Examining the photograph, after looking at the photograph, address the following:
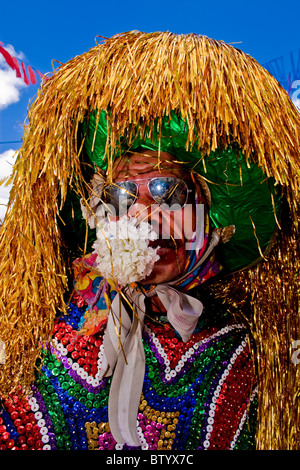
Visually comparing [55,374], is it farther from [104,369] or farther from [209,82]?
[209,82]

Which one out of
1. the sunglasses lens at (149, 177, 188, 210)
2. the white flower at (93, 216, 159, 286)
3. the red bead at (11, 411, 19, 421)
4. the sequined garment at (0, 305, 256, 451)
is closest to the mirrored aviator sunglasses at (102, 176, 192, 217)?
the sunglasses lens at (149, 177, 188, 210)

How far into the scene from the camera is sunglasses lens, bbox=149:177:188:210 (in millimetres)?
1796

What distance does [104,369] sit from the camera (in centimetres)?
168

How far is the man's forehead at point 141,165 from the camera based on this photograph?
5.95 feet

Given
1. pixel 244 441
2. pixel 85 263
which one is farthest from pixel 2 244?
pixel 244 441

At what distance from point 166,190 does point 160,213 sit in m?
0.09

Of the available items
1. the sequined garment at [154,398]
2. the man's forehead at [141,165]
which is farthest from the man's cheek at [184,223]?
the sequined garment at [154,398]

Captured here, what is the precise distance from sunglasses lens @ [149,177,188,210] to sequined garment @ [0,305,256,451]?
1.62 ft

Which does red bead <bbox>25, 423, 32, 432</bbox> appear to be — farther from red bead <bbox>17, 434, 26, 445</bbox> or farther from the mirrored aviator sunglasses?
the mirrored aviator sunglasses

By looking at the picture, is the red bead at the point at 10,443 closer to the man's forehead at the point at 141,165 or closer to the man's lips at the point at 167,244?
the man's lips at the point at 167,244

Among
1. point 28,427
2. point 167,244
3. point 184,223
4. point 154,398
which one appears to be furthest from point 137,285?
point 28,427

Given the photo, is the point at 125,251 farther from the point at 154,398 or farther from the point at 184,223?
the point at 154,398

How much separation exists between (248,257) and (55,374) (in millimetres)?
→ 1016

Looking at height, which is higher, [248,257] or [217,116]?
[217,116]
